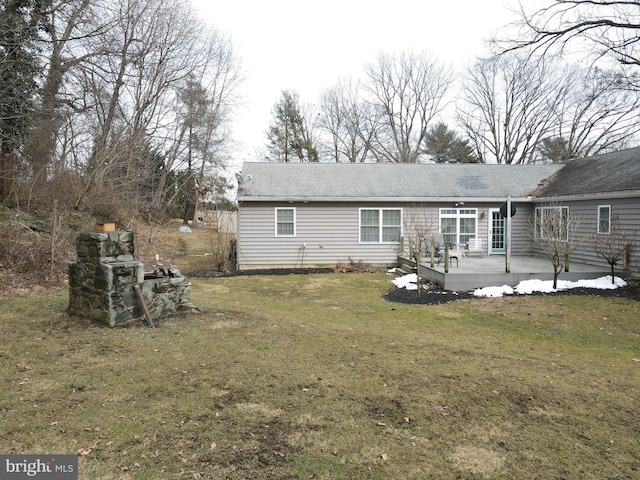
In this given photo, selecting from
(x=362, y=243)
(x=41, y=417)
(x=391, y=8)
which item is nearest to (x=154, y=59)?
(x=391, y=8)

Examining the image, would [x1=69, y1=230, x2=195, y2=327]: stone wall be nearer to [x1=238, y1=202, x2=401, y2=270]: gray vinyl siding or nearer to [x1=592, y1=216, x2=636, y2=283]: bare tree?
[x1=238, y1=202, x2=401, y2=270]: gray vinyl siding

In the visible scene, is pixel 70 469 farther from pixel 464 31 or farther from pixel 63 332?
pixel 464 31

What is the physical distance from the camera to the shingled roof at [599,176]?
450 inches

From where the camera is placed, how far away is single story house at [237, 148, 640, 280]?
13.9 metres

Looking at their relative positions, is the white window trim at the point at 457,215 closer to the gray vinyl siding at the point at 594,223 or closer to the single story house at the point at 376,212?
the single story house at the point at 376,212

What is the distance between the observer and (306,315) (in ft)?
25.3

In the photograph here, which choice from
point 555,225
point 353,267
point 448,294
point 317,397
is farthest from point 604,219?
point 317,397

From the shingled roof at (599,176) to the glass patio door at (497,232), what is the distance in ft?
5.39

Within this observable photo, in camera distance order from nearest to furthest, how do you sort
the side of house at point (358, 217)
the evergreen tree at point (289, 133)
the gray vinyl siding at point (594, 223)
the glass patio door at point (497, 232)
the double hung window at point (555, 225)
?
1. the double hung window at point (555, 225)
2. the gray vinyl siding at point (594, 223)
3. the side of house at point (358, 217)
4. the glass patio door at point (497, 232)
5. the evergreen tree at point (289, 133)

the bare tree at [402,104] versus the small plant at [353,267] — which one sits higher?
the bare tree at [402,104]

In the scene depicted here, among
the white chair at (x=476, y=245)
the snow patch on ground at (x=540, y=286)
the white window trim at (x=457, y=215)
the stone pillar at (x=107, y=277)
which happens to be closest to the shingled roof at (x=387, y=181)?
the white window trim at (x=457, y=215)

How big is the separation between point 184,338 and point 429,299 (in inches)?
233

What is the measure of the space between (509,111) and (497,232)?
64.0ft

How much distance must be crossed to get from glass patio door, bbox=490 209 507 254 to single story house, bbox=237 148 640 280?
0.04 m
